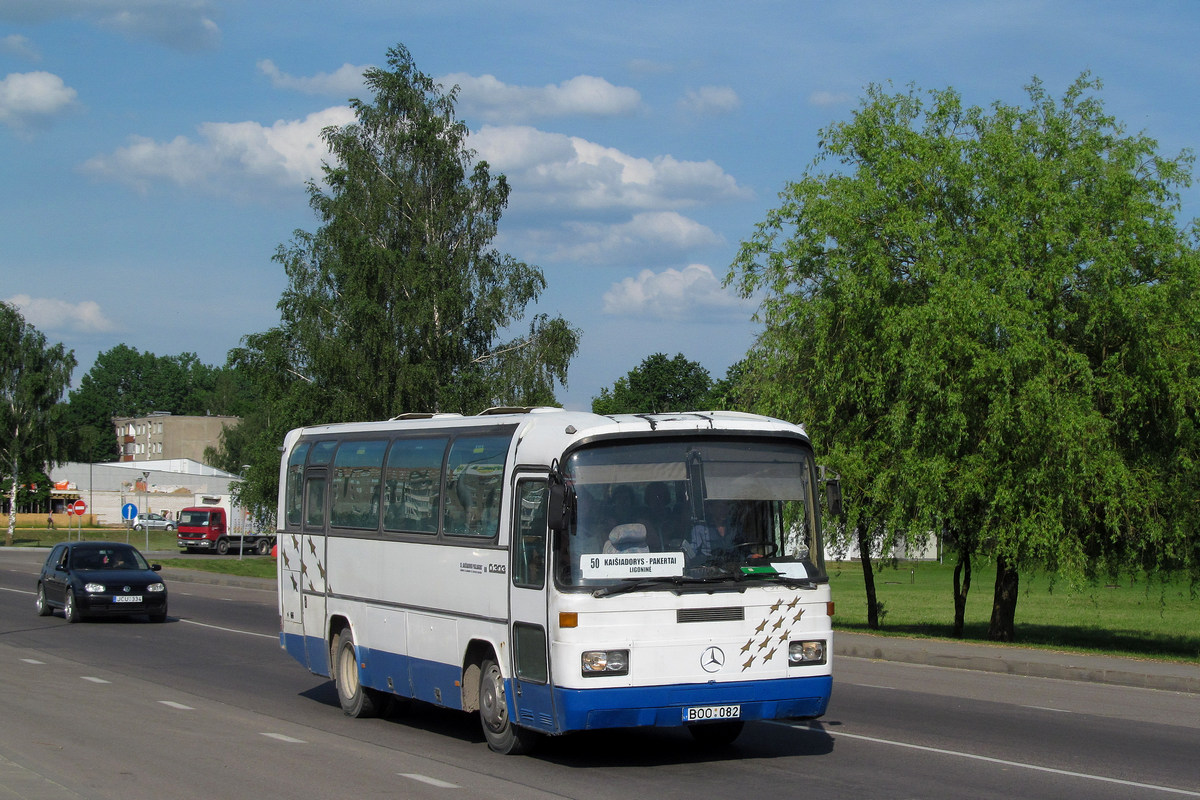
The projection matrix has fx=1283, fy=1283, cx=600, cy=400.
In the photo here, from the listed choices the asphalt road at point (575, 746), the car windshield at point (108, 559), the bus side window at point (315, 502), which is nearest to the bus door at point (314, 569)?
the bus side window at point (315, 502)

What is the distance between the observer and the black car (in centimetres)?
2466

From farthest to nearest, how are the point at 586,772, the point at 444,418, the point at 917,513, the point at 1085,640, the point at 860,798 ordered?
1. the point at 1085,640
2. the point at 917,513
3. the point at 444,418
4. the point at 586,772
5. the point at 860,798

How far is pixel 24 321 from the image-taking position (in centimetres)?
8900

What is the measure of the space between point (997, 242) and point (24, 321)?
81.0m

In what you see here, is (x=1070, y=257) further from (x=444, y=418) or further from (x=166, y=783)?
(x=166, y=783)

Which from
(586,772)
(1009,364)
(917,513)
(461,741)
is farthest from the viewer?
(917,513)

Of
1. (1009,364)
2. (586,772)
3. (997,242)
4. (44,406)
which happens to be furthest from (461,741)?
(44,406)

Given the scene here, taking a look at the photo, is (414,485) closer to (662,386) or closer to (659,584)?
(659,584)

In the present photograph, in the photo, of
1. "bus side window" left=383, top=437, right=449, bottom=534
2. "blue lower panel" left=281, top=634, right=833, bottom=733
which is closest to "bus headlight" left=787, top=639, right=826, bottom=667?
"blue lower panel" left=281, top=634, right=833, bottom=733

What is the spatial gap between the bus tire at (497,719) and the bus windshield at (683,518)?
1567 millimetres

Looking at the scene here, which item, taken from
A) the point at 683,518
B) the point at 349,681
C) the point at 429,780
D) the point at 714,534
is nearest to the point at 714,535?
the point at 714,534

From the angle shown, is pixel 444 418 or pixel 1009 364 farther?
pixel 1009 364

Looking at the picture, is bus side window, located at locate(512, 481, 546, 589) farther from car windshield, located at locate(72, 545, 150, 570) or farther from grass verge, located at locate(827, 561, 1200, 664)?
car windshield, located at locate(72, 545, 150, 570)

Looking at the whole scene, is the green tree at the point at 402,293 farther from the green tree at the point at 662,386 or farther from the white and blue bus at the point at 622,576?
the green tree at the point at 662,386
